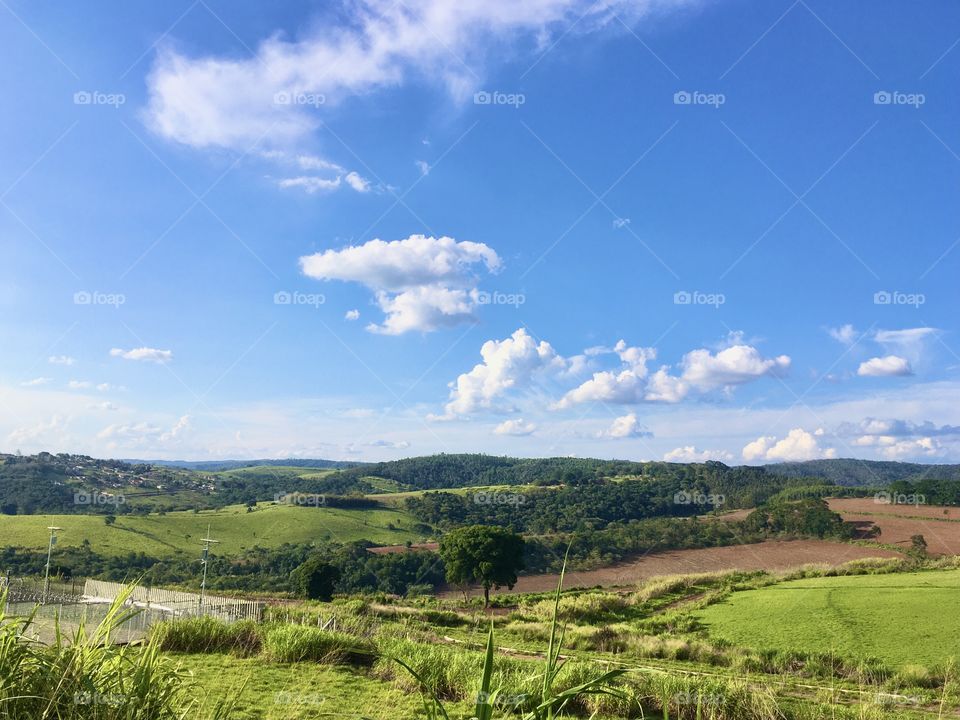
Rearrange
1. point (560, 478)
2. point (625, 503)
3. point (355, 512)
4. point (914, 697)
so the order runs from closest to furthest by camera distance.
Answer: point (914, 697)
point (625, 503)
point (355, 512)
point (560, 478)

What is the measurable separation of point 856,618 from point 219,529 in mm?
69888

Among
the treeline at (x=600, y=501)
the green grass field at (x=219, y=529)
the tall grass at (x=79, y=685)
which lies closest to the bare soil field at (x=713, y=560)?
the treeline at (x=600, y=501)

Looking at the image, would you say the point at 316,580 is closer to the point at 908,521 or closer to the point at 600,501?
the point at 908,521

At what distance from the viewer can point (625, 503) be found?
81312mm

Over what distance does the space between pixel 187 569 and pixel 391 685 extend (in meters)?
53.3

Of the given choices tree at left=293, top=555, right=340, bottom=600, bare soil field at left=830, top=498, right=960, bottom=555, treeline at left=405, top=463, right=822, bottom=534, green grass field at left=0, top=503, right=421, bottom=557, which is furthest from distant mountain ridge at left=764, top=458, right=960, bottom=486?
tree at left=293, top=555, right=340, bottom=600

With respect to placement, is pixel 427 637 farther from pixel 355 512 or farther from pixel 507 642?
pixel 355 512

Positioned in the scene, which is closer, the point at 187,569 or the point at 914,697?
the point at 914,697

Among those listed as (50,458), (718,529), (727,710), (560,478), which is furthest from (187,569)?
(50,458)

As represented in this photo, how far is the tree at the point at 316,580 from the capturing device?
35.2 m

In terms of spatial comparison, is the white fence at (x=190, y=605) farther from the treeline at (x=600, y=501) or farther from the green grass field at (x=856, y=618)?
the treeline at (x=600, y=501)

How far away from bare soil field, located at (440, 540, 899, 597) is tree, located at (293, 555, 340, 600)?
17779 millimetres

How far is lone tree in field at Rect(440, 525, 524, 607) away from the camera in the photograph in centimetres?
3962

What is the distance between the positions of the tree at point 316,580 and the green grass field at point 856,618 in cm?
2052
